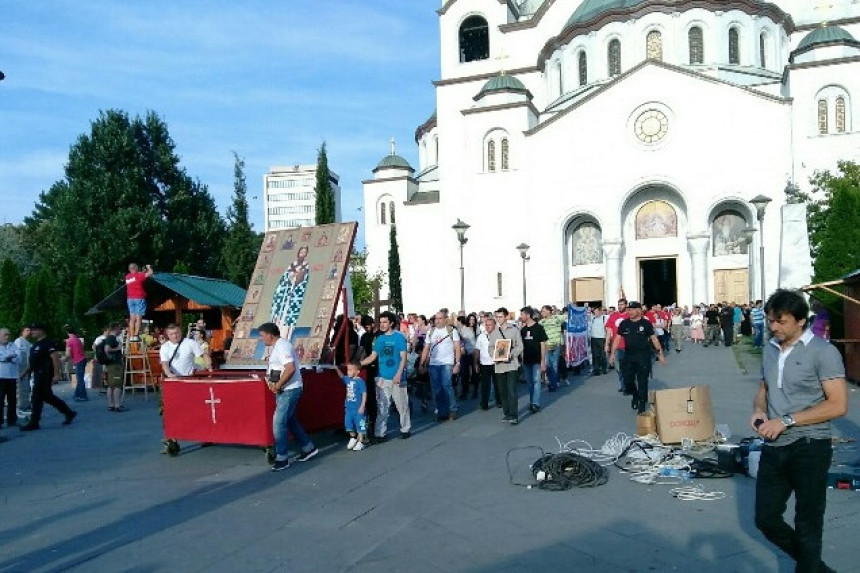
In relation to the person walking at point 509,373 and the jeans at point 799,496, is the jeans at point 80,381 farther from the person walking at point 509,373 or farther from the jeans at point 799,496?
the jeans at point 799,496

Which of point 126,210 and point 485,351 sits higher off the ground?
point 126,210

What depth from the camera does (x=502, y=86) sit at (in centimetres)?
Result: 4091

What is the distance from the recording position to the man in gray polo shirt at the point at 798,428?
4008 mm

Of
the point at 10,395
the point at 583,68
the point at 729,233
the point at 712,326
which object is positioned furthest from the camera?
the point at 583,68

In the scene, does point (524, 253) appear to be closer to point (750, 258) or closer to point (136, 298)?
point (750, 258)

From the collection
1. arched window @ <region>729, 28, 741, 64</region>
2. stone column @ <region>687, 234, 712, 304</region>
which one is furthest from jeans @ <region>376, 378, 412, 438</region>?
arched window @ <region>729, 28, 741, 64</region>

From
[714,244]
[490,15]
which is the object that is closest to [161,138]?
[490,15]

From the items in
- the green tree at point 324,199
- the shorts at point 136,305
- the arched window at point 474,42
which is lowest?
the shorts at point 136,305

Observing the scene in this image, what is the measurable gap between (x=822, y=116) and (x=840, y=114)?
77 cm

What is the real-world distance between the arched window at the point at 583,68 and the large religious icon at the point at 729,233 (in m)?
11.7

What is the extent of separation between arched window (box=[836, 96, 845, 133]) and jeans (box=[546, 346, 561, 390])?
26.9 metres

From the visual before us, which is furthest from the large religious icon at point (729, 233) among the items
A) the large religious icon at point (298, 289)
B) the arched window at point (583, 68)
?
the large religious icon at point (298, 289)

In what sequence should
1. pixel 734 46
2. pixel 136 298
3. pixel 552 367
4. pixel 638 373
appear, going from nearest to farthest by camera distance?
pixel 638 373
pixel 552 367
pixel 136 298
pixel 734 46

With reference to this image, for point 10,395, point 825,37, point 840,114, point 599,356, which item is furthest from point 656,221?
point 10,395
